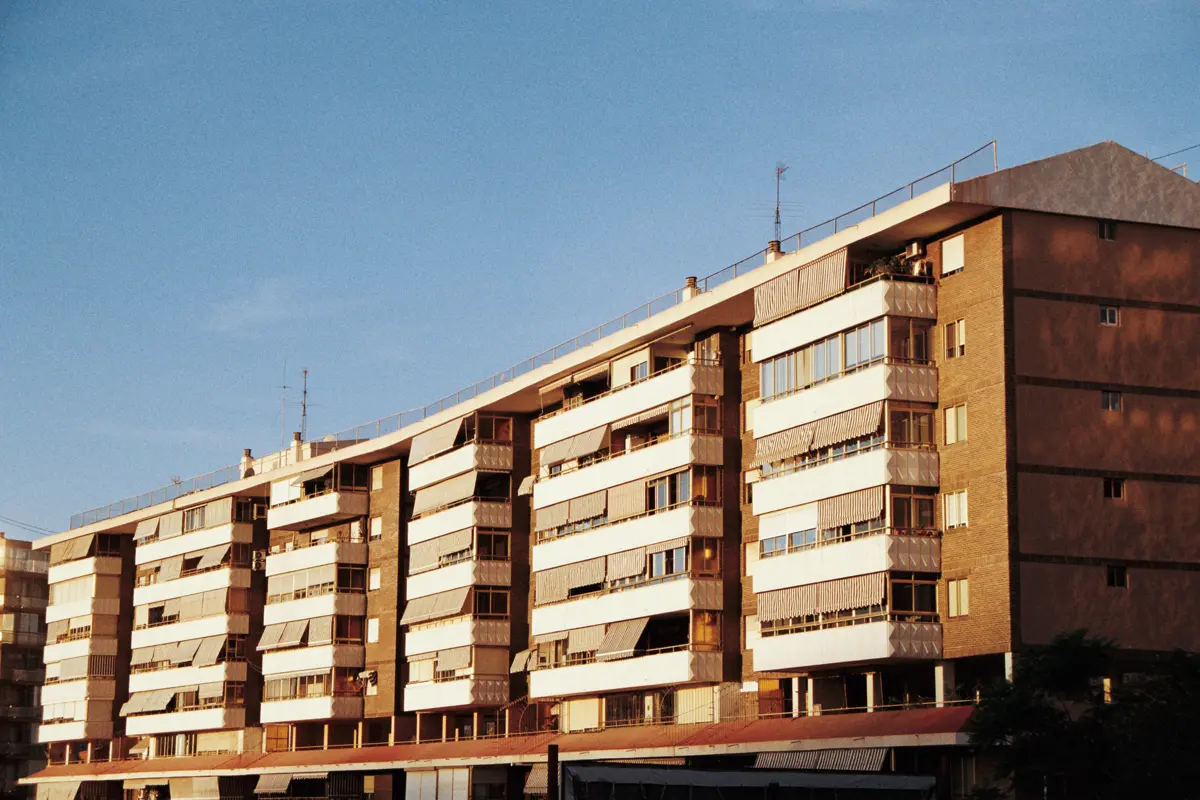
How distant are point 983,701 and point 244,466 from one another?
79.2 m

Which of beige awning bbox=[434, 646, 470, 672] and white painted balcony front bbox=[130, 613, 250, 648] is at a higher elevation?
white painted balcony front bbox=[130, 613, 250, 648]

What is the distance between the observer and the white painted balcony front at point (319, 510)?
10906 centimetres

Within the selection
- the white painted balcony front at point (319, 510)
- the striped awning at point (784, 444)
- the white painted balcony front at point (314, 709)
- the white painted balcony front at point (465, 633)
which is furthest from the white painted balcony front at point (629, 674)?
Answer: the white painted balcony front at point (319, 510)

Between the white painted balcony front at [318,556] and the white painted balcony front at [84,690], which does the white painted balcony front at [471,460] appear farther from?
the white painted balcony front at [84,690]

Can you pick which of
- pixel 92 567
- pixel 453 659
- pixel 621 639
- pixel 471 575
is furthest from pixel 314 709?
pixel 92 567

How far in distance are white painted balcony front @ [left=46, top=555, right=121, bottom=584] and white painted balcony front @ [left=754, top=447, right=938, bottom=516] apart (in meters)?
75.4

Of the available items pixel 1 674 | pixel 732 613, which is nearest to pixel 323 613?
pixel 732 613

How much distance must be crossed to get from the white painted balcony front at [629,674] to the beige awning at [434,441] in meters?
14.8

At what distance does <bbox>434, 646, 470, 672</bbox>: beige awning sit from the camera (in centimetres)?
9519

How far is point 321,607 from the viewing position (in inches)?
4277

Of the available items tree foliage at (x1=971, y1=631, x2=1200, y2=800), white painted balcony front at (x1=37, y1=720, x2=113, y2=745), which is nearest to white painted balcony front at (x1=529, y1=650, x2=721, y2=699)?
tree foliage at (x1=971, y1=631, x2=1200, y2=800)

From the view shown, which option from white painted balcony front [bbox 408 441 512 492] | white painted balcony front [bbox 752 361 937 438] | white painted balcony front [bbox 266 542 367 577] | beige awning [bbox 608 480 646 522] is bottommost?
beige awning [bbox 608 480 646 522]

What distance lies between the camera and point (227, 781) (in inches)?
4678

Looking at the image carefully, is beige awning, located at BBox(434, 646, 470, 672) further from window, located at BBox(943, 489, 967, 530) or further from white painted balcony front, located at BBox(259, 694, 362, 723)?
window, located at BBox(943, 489, 967, 530)
